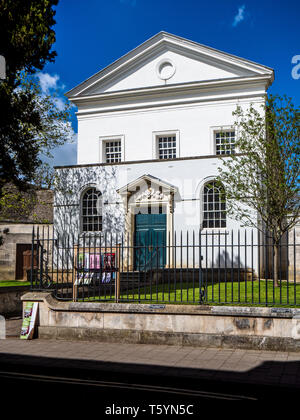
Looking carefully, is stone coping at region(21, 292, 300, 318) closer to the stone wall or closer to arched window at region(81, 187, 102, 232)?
arched window at region(81, 187, 102, 232)

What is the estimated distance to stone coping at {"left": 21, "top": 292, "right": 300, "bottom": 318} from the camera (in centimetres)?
882

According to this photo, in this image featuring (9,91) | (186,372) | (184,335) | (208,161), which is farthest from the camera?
(208,161)

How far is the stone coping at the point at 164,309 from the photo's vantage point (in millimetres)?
8820

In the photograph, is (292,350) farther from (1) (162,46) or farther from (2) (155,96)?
(1) (162,46)

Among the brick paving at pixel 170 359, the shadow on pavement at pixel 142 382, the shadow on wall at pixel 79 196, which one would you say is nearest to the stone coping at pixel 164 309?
the brick paving at pixel 170 359

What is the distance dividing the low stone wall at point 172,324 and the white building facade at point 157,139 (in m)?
9.07

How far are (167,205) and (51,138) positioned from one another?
693cm

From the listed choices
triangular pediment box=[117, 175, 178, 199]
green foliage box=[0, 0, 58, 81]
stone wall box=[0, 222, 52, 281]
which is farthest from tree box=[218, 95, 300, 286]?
stone wall box=[0, 222, 52, 281]

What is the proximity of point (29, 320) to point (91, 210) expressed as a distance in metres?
11.9

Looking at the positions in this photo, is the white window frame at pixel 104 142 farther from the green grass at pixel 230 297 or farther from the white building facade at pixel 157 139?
the green grass at pixel 230 297

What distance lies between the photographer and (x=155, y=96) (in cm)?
2384

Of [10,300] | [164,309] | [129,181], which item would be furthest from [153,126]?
[164,309]

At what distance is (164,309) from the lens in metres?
9.60
